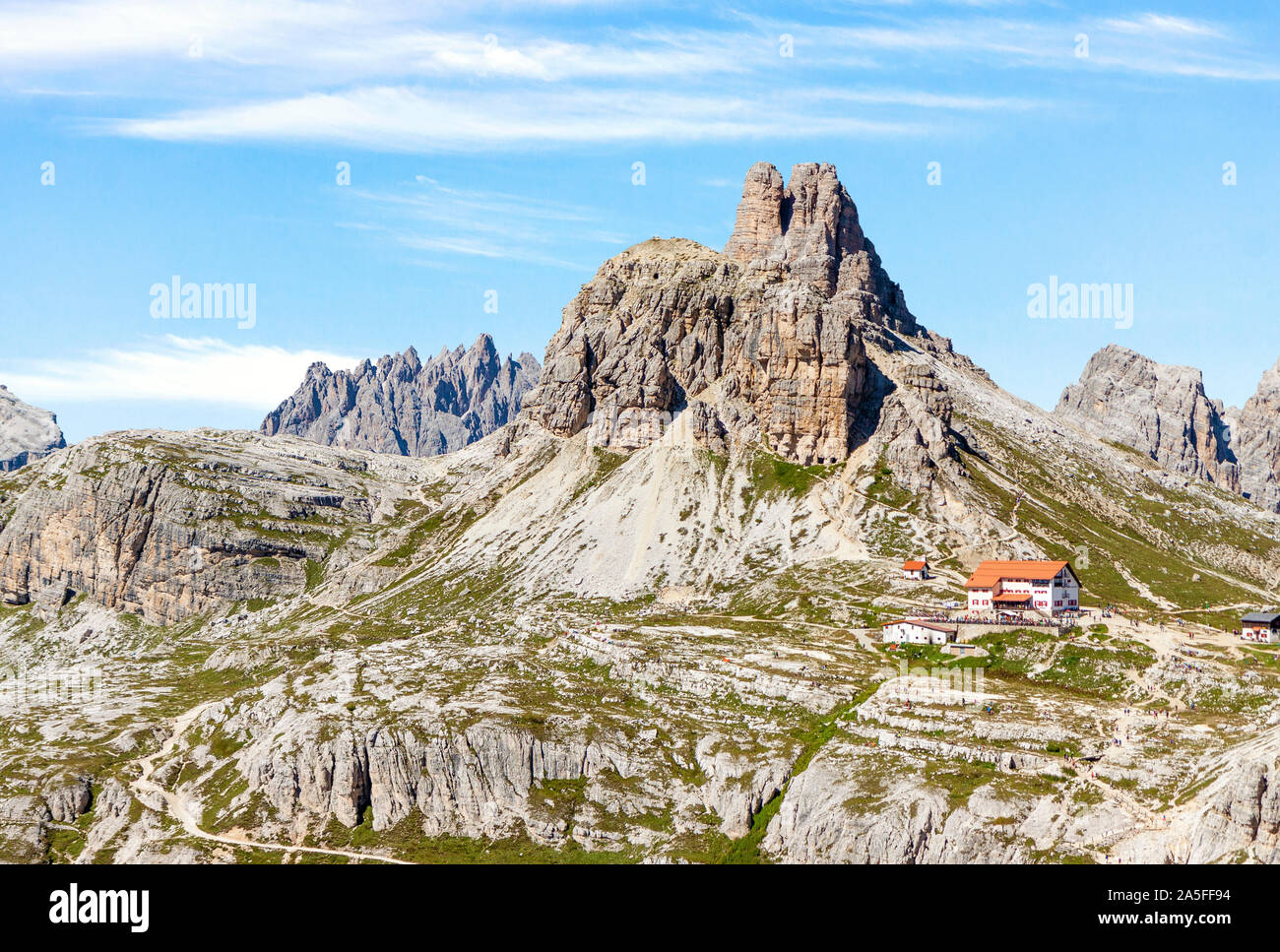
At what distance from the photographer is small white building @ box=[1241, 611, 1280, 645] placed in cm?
16625

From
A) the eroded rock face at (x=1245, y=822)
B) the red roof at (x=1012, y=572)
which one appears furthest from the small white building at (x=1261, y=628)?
the eroded rock face at (x=1245, y=822)

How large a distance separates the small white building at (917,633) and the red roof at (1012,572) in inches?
709

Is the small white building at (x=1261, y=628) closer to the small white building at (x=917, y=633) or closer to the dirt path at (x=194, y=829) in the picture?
the small white building at (x=917, y=633)

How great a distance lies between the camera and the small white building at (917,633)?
17200 cm

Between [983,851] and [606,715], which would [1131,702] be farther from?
[606,715]

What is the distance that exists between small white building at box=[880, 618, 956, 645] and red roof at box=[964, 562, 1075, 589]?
59.1 feet

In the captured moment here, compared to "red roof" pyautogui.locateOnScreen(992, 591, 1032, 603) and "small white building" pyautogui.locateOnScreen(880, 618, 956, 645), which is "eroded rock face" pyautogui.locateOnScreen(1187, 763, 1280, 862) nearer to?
"small white building" pyautogui.locateOnScreen(880, 618, 956, 645)

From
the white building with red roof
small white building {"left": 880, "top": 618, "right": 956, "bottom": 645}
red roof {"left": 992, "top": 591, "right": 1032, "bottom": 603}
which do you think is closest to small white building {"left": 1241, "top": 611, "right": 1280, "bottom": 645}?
the white building with red roof

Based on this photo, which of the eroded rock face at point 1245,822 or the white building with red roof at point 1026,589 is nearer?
the eroded rock face at point 1245,822

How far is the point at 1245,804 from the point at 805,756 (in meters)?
51.6

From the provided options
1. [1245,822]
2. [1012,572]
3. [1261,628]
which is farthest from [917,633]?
[1245,822]

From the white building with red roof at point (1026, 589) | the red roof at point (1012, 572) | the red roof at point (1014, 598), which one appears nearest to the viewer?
the white building with red roof at point (1026, 589)
